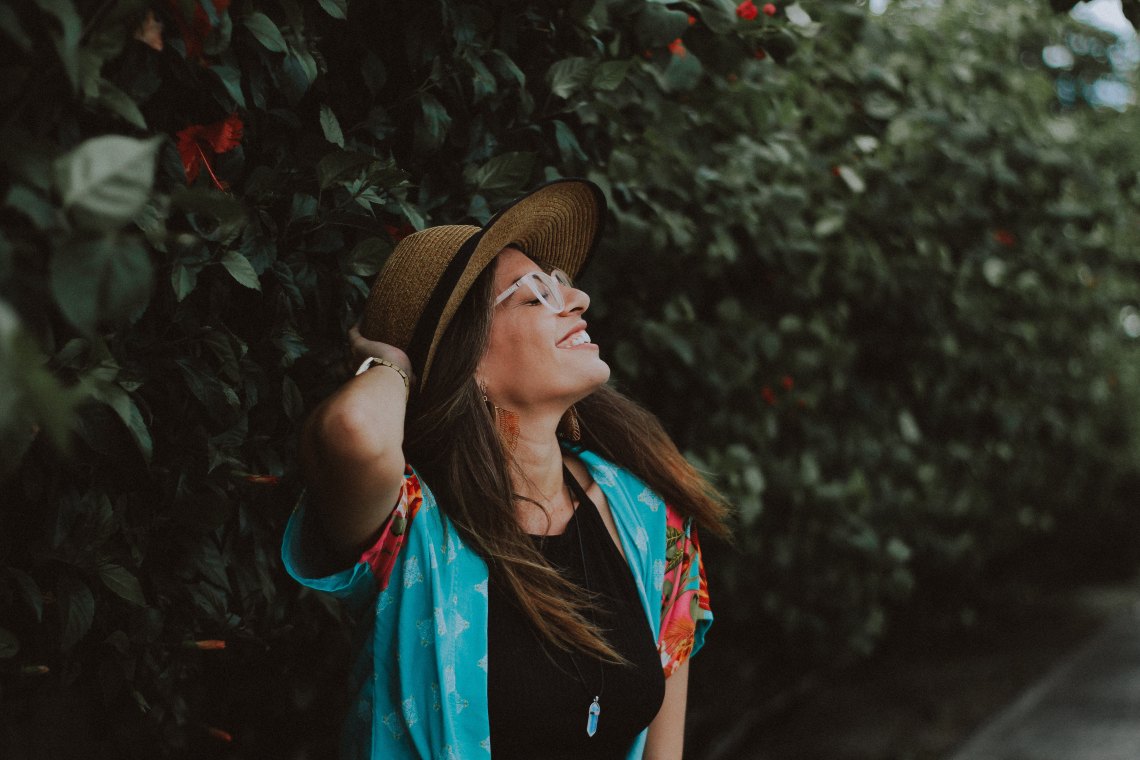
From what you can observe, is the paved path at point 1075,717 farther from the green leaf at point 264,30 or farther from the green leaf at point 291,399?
the green leaf at point 264,30

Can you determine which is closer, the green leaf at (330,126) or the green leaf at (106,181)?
the green leaf at (106,181)

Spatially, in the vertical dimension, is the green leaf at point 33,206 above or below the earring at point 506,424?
above

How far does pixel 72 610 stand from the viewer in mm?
1648

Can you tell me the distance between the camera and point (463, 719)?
170 cm

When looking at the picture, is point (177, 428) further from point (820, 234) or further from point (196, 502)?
point (820, 234)

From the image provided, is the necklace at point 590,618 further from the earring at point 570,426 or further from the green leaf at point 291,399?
the green leaf at point 291,399

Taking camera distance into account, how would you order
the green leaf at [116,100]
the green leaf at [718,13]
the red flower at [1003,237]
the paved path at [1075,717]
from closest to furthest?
the green leaf at [116,100]
the green leaf at [718,13]
the red flower at [1003,237]
the paved path at [1075,717]

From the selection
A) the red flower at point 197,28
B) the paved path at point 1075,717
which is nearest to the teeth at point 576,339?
the red flower at point 197,28

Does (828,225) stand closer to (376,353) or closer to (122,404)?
(376,353)

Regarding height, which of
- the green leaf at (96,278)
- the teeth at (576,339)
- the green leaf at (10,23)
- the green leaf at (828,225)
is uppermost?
the green leaf at (10,23)

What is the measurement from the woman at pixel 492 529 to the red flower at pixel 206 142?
31cm

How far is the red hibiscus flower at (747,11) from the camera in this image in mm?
2439

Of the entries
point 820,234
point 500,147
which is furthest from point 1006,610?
point 500,147

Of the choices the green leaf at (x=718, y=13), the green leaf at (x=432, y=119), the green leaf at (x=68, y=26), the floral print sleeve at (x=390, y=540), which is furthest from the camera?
the green leaf at (x=718, y=13)
